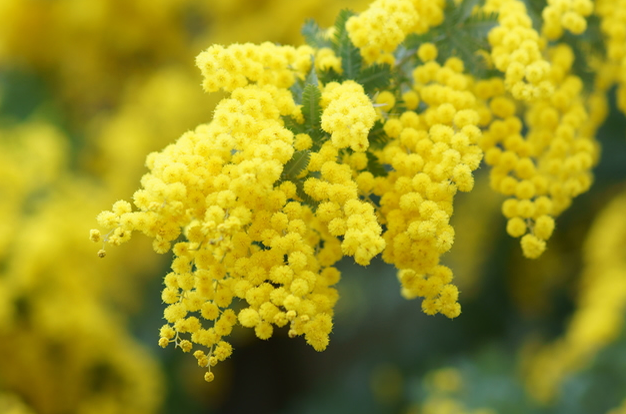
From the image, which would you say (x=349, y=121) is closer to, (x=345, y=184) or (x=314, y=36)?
(x=345, y=184)

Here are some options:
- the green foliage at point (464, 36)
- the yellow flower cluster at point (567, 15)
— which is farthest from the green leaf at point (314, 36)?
the yellow flower cluster at point (567, 15)

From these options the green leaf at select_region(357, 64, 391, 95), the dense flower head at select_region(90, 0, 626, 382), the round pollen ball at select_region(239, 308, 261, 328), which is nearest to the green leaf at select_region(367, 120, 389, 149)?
the dense flower head at select_region(90, 0, 626, 382)

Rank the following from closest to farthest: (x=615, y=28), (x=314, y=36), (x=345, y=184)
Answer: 1. (x=345, y=184)
2. (x=314, y=36)
3. (x=615, y=28)

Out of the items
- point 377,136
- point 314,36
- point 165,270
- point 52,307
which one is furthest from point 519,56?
point 165,270

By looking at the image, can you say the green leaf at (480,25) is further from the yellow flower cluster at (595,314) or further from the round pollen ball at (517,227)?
the yellow flower cluster at (595,314)

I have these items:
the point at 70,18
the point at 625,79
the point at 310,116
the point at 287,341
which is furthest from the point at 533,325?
the point at 70,18

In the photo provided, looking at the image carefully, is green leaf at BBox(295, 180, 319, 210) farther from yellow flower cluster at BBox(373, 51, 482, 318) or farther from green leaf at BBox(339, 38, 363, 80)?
green leaf at BBox(339, 38, 363, 80)

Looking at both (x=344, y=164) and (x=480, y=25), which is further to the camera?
(x=480, y=25)
